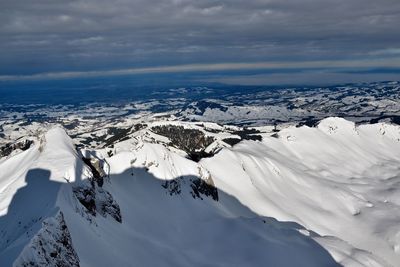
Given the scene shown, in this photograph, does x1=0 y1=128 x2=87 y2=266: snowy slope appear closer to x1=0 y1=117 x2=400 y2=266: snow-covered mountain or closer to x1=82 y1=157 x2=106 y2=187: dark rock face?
x1=0 y1=117 x2=400 y2=266: snow-covered mountain

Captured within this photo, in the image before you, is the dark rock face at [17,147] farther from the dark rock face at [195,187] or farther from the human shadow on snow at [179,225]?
the dark rock face at [195,187]

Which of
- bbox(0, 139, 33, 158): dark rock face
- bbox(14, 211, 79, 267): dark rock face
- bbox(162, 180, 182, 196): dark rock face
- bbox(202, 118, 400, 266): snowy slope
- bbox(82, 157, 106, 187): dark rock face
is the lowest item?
bbox(202, 118, 400, 266): snowy slope

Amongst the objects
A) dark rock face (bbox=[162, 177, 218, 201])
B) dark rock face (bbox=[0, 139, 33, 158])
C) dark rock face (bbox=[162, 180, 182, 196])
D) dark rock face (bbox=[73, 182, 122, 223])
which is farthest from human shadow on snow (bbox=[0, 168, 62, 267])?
dark rock face (bbox=[0, 139, 33, 158])

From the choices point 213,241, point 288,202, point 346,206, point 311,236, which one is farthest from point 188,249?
point 346,206

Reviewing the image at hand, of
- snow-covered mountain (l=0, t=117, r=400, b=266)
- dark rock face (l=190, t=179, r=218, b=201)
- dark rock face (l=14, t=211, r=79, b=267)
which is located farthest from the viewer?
dark rock face (l=190, t=179, r=218, b=201)

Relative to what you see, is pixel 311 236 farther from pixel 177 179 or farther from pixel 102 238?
pixel 102 238

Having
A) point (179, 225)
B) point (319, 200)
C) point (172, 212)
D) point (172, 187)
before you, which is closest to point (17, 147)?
point (172, 187)

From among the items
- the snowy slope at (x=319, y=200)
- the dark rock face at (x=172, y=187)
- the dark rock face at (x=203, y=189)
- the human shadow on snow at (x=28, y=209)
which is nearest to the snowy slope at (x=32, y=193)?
the human shadow on snow at (x=28, y=209)

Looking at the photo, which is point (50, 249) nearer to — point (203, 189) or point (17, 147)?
point (203, 189)
